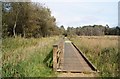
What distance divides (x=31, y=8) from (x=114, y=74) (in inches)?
957

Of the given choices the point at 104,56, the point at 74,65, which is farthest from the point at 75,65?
the point at 104,56

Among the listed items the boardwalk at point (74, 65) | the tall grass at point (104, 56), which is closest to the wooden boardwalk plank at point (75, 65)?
the boardwalk at point (74, 65)

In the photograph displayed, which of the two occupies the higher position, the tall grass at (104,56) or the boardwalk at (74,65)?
the tall grass at (104,56)

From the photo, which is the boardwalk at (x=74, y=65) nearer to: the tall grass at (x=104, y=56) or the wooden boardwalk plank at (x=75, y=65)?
the wooden boardwalk plank at (x=75, y=65)

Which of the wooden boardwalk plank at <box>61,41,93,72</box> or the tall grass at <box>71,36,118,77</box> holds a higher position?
the tall grass at <box>71,36,118,77</box>

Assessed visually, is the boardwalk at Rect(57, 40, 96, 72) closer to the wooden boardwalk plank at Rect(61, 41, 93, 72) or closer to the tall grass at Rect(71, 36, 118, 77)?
the wooden boardwalk plank at Rect(61, 41, 93, 72)

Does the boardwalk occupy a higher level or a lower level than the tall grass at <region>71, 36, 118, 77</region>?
lower

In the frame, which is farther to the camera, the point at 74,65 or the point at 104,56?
the point at 104,56

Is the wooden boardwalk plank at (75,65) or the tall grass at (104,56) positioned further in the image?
the wooden boardwalk plank at (75,65)

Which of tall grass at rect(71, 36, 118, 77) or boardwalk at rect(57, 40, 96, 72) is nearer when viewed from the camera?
tall grass at rect(71, 36, 118, 77)

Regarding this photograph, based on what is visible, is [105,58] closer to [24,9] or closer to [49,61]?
[49,61]

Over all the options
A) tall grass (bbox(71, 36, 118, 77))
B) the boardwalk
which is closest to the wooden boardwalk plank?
the boardwalk

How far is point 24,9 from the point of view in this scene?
29.1 meters

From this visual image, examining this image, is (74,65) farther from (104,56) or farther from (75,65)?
(104,56)
